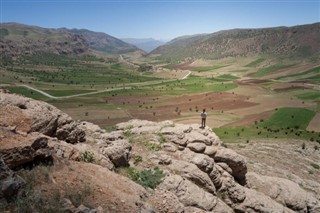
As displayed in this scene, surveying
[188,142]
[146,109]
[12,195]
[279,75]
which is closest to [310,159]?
[188,142]

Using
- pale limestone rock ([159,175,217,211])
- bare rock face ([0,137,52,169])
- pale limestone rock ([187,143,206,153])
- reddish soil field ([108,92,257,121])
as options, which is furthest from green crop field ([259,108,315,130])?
bare rock face ([0,137,52,169])

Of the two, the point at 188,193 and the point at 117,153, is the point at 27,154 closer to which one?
the point at 117,153

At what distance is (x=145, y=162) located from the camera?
20641 mm

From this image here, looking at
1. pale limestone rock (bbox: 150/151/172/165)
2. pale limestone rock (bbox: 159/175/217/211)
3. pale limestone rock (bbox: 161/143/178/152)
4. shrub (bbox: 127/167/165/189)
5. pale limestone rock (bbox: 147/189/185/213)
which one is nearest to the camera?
pale limestone rock (bbox: 147/189/185/213)

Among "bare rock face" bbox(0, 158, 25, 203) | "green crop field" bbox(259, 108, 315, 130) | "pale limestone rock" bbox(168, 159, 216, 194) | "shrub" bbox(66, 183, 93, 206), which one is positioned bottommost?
"green crop field" bbox(259, 108, 315, 130)

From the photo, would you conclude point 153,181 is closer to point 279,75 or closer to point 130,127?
point 130,127

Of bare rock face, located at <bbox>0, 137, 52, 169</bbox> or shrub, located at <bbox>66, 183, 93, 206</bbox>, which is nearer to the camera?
shrub, located at <bbox>66, 183, 93, 206</bbox>

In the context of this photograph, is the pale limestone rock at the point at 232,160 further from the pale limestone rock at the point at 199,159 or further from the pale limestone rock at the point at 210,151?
the pale limestone rock at the point at 199,159

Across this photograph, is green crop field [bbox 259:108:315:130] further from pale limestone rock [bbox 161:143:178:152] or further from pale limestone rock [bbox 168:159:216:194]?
pale limestone rock [bbox 168:159:216:194]

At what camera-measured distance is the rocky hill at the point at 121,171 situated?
41.6 ft

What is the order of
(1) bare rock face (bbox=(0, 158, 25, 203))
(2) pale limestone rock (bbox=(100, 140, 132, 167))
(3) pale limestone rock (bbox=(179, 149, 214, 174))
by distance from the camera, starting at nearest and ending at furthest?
1. (1) bare rock face (bbox=(0, 158, 25, 203))
2. (2) pale limestone rock (bbox=(100, 140, 132, 167))
3. (3) pale limestone rock (bbox=(179, 149, 214, 174))

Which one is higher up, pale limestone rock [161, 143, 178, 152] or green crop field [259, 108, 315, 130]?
pale limestone rock [161, 143, 178, 152]

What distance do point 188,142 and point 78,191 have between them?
1247 cm

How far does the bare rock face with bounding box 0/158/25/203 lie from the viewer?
1105 cm
